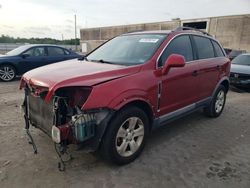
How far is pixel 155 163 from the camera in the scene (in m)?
3.44

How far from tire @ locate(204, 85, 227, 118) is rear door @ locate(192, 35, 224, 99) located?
0.30 m

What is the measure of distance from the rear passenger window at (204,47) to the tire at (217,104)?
87 centimetres

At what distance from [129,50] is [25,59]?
730cm

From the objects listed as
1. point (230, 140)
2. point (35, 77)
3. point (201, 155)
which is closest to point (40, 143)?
point (35, 77)

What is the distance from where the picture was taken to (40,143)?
155 inches

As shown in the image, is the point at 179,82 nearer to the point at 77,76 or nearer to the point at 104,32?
the point at 77,76

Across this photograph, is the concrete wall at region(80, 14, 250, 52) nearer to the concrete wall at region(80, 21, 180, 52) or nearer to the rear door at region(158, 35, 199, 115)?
the concrete wall at region(80, 21, 180, 52)

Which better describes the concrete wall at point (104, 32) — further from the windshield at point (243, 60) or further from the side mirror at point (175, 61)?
the side mirror at point (175, 61)

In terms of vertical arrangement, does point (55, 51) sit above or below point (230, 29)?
below

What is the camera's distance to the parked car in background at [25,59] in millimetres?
9812

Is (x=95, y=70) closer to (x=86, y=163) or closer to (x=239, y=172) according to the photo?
(x=86, y=163)

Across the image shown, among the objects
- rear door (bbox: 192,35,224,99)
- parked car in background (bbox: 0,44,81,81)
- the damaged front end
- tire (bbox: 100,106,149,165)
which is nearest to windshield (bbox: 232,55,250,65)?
rear door (bbox: 192,35,224,99)

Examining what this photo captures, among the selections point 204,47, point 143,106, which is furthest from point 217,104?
point 143,106

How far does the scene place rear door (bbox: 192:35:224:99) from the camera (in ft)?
15.3
